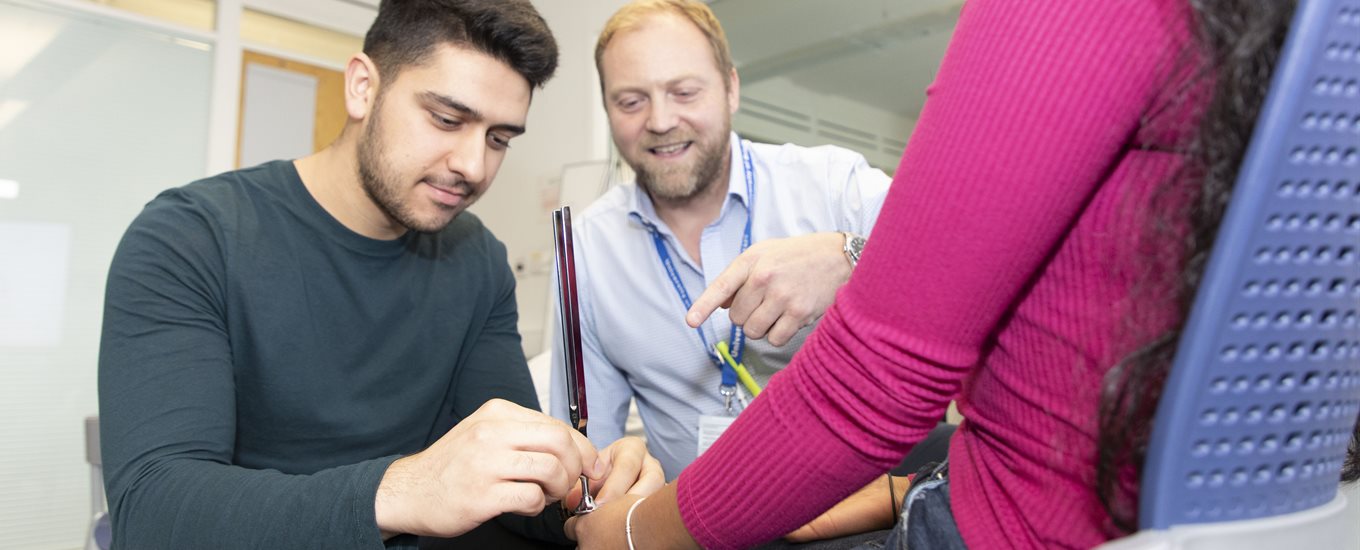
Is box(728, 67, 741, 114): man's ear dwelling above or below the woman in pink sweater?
above

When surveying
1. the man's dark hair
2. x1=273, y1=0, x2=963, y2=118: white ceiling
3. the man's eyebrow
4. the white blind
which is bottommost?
the white blind

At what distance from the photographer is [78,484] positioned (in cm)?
356

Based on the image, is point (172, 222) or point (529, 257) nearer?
point (172, 222)

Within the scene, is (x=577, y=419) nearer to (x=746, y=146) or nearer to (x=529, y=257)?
(x=746, y=146)

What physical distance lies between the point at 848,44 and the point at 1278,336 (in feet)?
11.4

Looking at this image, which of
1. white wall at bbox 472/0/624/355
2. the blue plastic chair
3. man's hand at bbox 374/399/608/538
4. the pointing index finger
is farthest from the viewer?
white wall at bbox 472/0/624/355

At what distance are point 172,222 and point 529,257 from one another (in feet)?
11.3

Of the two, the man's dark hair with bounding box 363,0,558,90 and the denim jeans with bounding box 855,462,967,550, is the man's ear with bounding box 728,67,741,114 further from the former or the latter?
the denim jeans with bounding box 855,462,967,550

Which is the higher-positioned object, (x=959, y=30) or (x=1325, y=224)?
(x=959, y=30)

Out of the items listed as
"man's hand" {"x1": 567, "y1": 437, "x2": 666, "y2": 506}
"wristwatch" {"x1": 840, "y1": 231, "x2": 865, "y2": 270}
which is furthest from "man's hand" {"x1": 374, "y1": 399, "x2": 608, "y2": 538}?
"wristwatch" {"x1": 840, "y1": 231, "x2": 865, "y2": 270}

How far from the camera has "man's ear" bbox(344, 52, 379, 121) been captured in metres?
1.47

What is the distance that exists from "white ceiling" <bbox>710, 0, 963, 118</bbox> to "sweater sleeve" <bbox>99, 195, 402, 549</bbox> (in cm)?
283

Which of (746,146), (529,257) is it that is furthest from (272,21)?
(746,146)

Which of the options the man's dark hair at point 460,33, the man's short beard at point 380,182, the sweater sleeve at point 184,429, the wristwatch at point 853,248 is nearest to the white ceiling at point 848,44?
the man's dark hair at point 460,33
